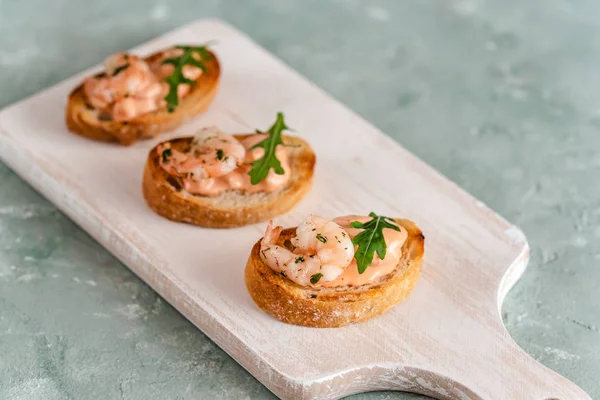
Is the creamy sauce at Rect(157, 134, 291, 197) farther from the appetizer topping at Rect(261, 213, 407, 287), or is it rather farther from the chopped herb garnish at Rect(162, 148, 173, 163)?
the appetizer topping at Rect(261, 213, 407, 287)

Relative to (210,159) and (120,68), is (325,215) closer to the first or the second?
(210,159)

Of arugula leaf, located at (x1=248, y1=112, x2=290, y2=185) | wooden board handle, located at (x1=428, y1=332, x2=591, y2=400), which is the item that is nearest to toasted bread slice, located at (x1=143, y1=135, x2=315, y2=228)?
arugula leaf, located at (x1=248, y1=112, x2=290, y2=185)

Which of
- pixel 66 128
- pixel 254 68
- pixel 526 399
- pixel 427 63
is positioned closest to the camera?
pixel 526 399

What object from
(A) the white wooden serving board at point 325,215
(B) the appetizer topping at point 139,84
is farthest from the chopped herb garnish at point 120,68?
(A) the white wooden serving board at point 325,215

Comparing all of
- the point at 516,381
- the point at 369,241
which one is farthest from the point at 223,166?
the point at 516,381

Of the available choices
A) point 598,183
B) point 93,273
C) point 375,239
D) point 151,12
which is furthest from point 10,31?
point 598,183

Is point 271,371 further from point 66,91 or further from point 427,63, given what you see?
point 427,63

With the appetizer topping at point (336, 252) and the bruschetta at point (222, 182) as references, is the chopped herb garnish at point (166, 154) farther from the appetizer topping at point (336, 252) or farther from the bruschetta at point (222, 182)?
the appetizer topping at point (336, 252)
